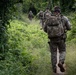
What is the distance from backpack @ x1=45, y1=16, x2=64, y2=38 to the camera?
30.9ft

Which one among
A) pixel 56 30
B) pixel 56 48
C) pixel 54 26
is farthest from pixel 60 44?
pixel 54 26

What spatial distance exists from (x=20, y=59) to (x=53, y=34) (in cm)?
251

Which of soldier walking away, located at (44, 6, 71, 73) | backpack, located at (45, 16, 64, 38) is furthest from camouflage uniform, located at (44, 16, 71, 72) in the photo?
backpack, located at (45, 16, 64, 38)

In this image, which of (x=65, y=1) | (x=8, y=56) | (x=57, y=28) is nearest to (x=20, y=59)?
(x=8, y=56)

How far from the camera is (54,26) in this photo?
9.51 meters

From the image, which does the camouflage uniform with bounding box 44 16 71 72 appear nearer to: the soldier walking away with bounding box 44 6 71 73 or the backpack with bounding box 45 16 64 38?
the soldier walking away with bounding box 44 6 71 73

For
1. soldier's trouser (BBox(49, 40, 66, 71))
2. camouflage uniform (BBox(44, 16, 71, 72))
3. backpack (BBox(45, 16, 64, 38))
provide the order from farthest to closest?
soldier's trouser (BBox(49, 40, 66, 71)) → camouflage uniform (BBox(44, 16, 71, 72)) → backpack (BBox(45, 16, 64, 38))

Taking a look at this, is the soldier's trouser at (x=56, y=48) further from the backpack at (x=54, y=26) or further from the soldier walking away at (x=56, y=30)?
the backpack at (x=54, y=26)

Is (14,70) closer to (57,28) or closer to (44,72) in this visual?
(44,72)

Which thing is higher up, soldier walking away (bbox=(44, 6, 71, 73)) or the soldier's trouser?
soldier walking away (bbox=(44, 6, 71, 73))

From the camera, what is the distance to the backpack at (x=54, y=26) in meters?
9.41

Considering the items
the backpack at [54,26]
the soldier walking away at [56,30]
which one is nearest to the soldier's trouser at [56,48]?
the soldier walking away at [56,30]

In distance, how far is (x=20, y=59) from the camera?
38.0 feet

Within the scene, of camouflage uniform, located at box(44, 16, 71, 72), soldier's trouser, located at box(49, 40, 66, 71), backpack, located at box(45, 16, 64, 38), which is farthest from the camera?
soldier's trouser, located at box(49, 40, 66, 71)
